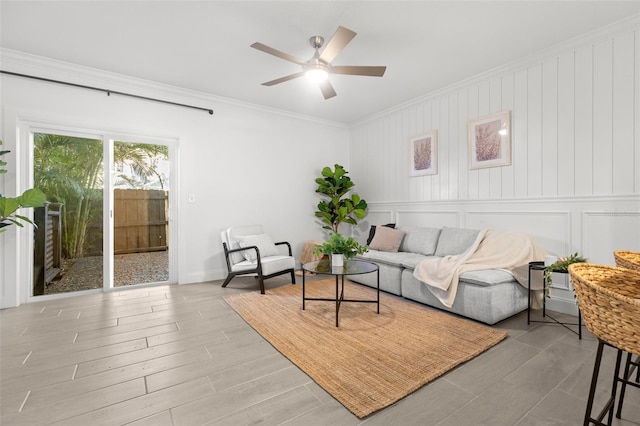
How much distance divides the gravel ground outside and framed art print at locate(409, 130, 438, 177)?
4.04 metres

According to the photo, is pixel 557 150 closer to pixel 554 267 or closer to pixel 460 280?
pixel 554 267

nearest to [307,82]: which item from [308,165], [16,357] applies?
[308,165]

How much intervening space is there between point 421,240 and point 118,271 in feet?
13.7

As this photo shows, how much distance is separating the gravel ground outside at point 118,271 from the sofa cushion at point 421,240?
355 centimetres

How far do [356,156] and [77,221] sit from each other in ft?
14.9

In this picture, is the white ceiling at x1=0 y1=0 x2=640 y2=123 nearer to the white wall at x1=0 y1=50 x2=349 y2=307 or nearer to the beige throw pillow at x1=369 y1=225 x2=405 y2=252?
the white wall at x1=0 y1=50 x2=349 y2=307

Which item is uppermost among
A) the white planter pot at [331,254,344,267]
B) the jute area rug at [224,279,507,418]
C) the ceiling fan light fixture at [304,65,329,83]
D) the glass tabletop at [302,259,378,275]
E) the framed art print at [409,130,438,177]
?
the ceiling fan light fixture at [304,65,329,83]

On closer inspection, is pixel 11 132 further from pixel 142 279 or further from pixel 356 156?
pixel 356 156

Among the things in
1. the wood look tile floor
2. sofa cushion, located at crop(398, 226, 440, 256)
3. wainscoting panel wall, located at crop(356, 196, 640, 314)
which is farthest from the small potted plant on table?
wainscoting panel wall, located at crop(356, 196, 640, 314)

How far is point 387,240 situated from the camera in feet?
13.9

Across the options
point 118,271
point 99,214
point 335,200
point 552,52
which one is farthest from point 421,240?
point 99,214

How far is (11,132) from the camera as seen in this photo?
323 centimetres

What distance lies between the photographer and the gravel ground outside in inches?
144

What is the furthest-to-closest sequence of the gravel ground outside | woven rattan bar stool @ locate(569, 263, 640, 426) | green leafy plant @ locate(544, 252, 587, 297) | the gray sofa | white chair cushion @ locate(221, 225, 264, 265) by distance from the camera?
white chair cushion @ locate(221, 225, 264, 265)
the gravel ground outside
the gray sofa
green leafy plant @ locate(544, 252, 587, 297)
woven rattan bar stool @ locate(569, 263, 640, 426)
